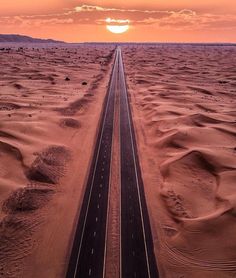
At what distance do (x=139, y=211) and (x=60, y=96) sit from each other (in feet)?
184

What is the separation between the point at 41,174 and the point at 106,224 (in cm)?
1263

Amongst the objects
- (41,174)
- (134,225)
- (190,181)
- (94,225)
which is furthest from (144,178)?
(41,174)

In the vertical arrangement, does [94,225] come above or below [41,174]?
below

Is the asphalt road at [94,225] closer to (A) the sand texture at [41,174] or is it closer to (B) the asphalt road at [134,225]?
(A) the sand texture at [41,174]

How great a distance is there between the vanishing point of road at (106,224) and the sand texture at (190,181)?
107 centimetres

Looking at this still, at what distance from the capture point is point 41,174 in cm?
4084

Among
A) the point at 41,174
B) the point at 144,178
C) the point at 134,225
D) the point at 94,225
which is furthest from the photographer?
the point at 144,178

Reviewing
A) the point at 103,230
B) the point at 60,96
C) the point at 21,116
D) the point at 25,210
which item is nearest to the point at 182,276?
the point at 103,230

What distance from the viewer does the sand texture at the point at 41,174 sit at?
93.7 ft

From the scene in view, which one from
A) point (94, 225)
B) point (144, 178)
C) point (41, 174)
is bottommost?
point (94, 225)

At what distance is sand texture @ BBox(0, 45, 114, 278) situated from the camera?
28558mm

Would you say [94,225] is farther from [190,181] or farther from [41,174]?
[190,181]

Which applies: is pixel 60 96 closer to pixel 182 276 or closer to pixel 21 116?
pixel 21 116

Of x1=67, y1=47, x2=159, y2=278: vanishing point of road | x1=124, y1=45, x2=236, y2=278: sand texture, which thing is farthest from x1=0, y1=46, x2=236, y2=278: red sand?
x1=67, y1=47, x2=159, y2=278: vanishing point of road
